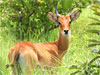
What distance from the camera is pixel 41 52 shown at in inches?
190

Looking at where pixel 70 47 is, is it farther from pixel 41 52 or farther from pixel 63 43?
pixel 41 52

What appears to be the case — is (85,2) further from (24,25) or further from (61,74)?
(61,74)

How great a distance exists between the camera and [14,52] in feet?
13.8

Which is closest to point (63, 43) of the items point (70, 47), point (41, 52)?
point (70, 47)

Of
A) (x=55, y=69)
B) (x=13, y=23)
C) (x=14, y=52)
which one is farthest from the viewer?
(x=13, y=23)

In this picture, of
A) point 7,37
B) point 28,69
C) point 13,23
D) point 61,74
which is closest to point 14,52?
point 28,69

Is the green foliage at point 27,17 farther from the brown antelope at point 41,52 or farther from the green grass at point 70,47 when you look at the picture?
the brown antelope at point 41,52

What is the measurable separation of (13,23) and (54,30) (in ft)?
3.43

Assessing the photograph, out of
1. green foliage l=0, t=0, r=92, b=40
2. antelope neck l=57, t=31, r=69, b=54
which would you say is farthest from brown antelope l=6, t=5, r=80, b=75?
green foliage l=0, t=0, r=92, b=40

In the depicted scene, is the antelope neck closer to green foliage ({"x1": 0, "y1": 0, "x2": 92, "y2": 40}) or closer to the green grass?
the green grass

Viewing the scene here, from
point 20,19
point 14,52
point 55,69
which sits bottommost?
point 55,69

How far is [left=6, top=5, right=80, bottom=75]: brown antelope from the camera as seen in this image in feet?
13.9

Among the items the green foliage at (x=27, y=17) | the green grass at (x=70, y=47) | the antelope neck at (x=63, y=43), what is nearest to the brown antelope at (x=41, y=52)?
the antelope neck at (x=63, y=43)

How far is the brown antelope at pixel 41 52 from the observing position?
167 inches
